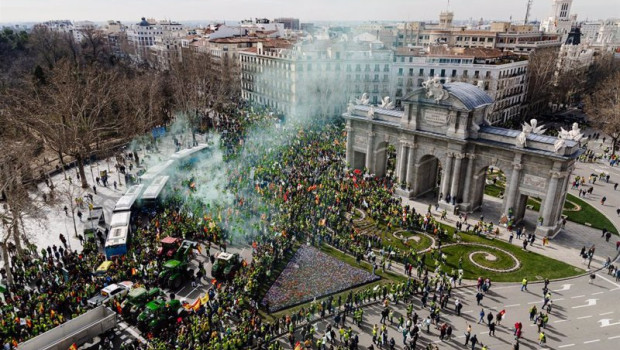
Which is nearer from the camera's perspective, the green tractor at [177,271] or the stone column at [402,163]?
the green tractor at [177,271]

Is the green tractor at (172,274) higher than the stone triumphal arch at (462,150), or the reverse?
the stone triumphal arch at (462,150)

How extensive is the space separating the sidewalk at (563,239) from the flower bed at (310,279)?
46.4ft

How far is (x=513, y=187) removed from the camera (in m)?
40.8

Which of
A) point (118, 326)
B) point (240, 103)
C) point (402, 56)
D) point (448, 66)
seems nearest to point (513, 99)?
point (448, 66)

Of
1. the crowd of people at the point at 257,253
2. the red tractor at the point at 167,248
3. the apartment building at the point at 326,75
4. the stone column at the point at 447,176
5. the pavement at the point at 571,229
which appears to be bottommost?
the pavement at the point at 571,229

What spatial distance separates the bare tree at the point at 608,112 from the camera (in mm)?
65312

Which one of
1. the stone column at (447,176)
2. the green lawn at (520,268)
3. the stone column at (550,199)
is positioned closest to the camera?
the green lawn at (520,268)

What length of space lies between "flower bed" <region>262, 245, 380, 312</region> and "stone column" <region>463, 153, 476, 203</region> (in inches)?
656

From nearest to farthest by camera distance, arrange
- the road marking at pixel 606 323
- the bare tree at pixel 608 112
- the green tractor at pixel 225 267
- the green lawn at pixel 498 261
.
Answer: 1. the road marking at pixel 606 323
2. the green tractor at pixel 225 267
3. the green lawn at pixel 498 261
4. the bare tree at pixel 608 112

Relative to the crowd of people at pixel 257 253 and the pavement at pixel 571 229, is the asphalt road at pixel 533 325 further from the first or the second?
the pavement at pixel 571 229

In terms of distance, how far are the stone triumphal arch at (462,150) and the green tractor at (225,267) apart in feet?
77.3

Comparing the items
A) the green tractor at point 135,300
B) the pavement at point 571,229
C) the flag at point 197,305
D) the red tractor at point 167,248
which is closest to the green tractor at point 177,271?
the red tractor at point 167,248

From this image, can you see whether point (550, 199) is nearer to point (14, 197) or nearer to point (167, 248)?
point (167, 248)

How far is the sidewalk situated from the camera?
121ft
